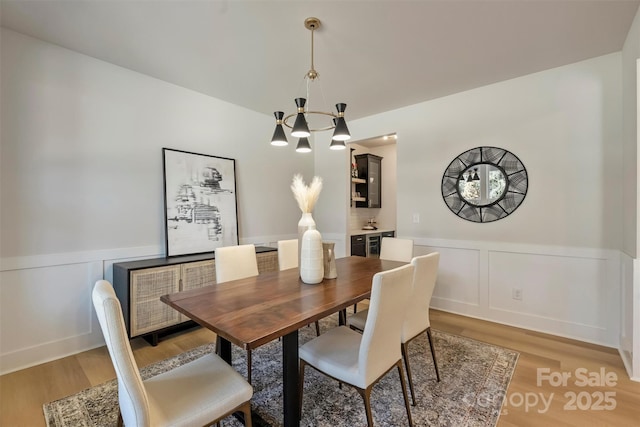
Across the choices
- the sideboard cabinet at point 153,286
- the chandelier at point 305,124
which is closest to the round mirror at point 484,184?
the chandelier at point 305,124

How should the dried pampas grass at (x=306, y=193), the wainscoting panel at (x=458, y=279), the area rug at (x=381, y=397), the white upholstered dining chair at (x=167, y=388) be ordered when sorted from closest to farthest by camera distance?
the white upholstered dining chair at (x=167, y=388)
the area rug at (x=381, y=397)
the dried pampas grass at (x=306, y=193)
the wainscoting panel at (x=458, y=279)

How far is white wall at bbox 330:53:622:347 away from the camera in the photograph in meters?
2.52

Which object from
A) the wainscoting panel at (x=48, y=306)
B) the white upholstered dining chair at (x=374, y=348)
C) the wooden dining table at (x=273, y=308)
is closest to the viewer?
the wooden dining table at (x=273, y=308)

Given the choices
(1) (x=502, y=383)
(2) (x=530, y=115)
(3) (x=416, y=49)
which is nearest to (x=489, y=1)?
(3) (x=416, y=49)

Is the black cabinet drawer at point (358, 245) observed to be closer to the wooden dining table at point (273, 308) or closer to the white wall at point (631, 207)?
the wooden dining table at point (273, 308)

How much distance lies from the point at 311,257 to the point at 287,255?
0.86m

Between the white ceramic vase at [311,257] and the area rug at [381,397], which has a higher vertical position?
the white ceramic vase at [311,257]

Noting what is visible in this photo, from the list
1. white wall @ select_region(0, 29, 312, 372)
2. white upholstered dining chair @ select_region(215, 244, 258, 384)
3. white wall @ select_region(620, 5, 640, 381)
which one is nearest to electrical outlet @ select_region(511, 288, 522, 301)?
white wall @ select_region(620, 5, 640, 381)

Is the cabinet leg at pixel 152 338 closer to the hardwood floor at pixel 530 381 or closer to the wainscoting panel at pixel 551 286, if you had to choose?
the hardwood floor at pixel 530 381

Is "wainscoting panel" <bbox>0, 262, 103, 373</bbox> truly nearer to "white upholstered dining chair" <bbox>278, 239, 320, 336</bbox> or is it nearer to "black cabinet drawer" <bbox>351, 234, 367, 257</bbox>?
"white upholstered dining chair" <bbox>278, 239, 320, 336</bbox>

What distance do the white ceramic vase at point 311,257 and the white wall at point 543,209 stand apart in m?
2.15

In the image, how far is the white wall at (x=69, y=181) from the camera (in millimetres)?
2170

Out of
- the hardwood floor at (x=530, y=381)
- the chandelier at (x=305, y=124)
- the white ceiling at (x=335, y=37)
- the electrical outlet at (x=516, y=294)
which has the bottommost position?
the hardwood floor at (x=530, y=381)

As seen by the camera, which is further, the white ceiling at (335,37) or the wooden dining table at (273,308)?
the white ceiling at (335,37)
